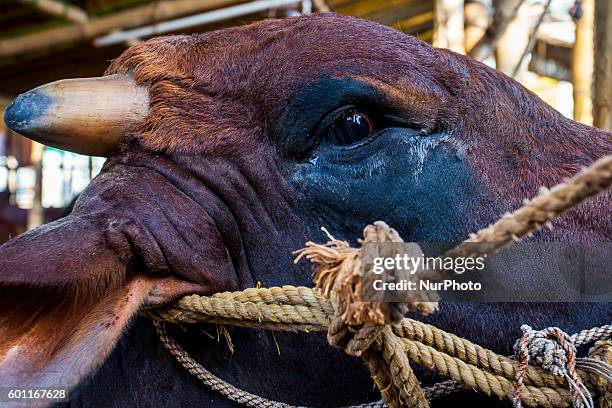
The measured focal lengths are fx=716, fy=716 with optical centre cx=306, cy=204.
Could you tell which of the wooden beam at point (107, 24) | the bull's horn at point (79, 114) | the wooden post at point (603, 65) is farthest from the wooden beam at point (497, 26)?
the bull's horn at point (79, 114)

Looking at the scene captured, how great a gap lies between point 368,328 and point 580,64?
397 centimetres

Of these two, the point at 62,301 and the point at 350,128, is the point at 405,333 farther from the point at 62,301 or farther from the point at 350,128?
the point at 62,301

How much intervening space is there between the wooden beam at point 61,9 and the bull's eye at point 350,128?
5315 millimetres

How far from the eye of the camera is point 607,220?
1825mm

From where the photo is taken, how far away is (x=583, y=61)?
472 cm

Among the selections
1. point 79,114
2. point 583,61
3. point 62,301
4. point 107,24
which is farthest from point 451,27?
point 62,301

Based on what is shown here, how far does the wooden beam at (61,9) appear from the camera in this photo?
652cm

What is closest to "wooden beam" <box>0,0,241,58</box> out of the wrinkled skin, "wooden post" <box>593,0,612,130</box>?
"wooden post" <box>593,0,612,130</box>

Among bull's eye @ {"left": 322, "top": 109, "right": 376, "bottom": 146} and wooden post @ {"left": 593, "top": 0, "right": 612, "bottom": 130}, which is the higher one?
bull's eye @ {"left": 322, "top": 109, "right": 376, "bottom": 146}

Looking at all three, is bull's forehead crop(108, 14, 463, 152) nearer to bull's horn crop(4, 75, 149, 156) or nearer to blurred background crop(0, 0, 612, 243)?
bull's horn crop(4, 75, 149, 156)

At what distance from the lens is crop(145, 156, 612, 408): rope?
123 centimetres

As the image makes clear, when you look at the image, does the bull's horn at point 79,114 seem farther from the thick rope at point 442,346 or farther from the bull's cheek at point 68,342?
the thick rope at point 442,346

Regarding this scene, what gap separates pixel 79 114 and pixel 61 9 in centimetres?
537

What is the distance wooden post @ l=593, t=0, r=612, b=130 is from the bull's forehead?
1805 millimetres
